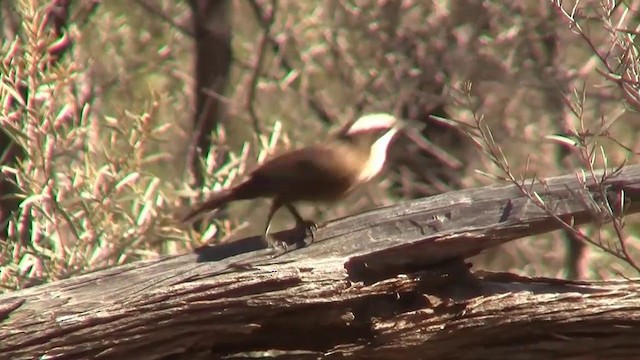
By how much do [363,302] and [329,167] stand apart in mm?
536

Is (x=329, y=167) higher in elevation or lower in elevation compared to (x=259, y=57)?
higher

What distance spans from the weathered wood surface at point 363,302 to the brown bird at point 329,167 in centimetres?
21

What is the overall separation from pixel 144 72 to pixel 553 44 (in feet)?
9.13

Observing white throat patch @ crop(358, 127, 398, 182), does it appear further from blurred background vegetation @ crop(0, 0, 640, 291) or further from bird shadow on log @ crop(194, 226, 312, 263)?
blurred background vegetation @ crop(0, 0, 640, 291)

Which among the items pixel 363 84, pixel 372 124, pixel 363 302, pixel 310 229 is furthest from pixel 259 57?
pixel 363 302

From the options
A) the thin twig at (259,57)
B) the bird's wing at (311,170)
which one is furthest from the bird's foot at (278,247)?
the thin twig at (259,57)

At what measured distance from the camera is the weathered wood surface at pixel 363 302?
11.0 ft

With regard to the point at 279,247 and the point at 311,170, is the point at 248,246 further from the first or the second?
the point at 311,170

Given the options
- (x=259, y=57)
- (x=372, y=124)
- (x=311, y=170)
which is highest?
(x=372, y=124)

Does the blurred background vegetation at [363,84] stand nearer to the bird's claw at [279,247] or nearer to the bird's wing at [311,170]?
the bird's wing at [311,170]

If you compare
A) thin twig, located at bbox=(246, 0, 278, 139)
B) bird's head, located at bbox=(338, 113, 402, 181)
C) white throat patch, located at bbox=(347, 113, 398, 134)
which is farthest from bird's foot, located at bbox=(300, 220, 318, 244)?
thin twig, located at bbox=(246, 0, 278, 139)

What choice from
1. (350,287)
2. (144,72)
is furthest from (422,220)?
(144,72)

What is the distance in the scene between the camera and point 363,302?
343cm

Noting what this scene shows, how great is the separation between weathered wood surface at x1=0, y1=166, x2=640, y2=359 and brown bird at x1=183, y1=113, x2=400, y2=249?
0.21 meters
